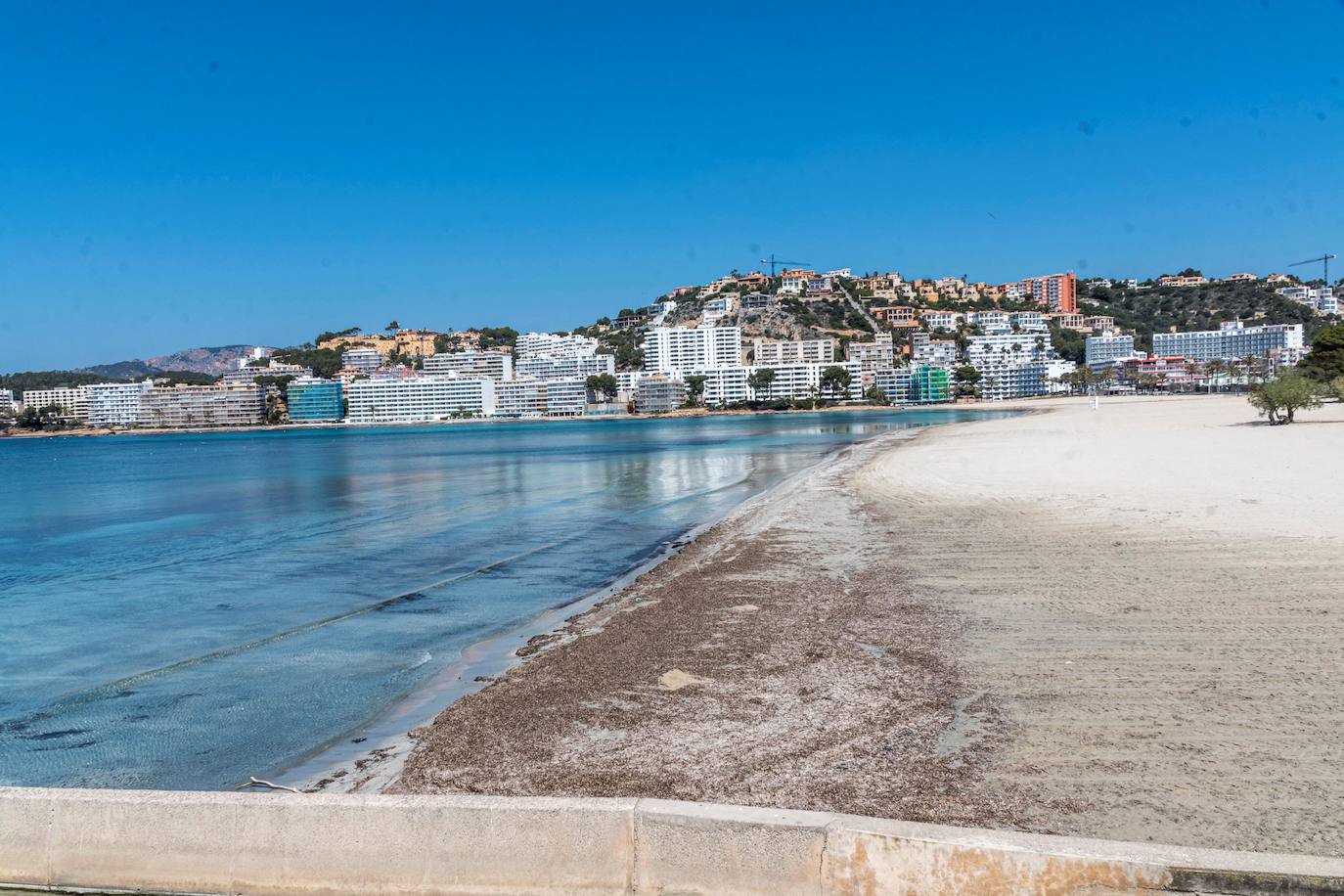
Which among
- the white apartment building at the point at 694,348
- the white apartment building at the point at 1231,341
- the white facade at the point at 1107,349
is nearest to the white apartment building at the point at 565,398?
the white apartment building at the point at 694,348

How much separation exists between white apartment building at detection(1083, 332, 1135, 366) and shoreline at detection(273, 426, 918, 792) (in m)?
178

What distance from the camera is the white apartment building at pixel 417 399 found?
169000mm

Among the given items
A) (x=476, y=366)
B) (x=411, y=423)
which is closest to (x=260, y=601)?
(x=411, y=423)

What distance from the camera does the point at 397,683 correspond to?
7.80 meters

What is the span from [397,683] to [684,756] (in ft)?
11.9

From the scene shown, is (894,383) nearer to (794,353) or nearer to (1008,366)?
(1008,366)

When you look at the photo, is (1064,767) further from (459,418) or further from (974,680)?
(459,418)

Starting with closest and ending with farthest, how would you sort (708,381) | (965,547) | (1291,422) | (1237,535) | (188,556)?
(1237,535) < (965,547) < (188,556) < (1291,422) < (708,381)

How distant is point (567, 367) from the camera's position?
619 feet

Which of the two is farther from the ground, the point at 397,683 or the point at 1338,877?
the point at 1338,877

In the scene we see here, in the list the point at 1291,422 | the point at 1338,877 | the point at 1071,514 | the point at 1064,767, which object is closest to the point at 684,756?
the point at 1064,767

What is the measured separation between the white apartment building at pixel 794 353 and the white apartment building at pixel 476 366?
49401mm

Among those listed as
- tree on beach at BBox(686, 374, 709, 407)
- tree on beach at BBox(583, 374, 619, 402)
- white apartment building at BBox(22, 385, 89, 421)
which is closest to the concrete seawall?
tree on beach at BBox(686, 374, 709, 407)

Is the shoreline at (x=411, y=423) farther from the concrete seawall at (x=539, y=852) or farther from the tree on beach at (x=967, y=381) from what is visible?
the concrete seawall at (x=539, y=852)
